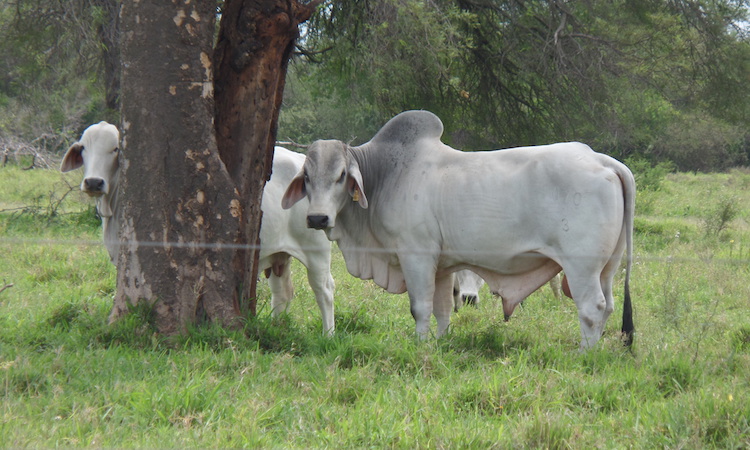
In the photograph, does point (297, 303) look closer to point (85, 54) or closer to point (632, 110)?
point (85, 54)

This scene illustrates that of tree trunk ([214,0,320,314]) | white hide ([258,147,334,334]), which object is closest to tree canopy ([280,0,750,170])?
white hide ([258,147,334,334])

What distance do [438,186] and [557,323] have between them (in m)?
1.41

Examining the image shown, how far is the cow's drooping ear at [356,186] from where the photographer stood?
508 centimetres

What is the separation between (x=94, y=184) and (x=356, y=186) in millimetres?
1677

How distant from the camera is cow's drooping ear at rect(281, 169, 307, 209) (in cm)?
528

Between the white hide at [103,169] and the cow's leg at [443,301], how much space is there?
207 cm

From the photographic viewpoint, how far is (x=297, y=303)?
21.8 ft

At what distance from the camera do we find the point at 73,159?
223 inches

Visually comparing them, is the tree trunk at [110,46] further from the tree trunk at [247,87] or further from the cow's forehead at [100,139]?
the tree trunk at [247,87]

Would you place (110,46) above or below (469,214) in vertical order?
above

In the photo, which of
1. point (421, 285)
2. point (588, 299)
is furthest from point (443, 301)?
point (588, 299)

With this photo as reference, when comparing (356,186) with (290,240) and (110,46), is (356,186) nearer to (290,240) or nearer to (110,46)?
(290,240)

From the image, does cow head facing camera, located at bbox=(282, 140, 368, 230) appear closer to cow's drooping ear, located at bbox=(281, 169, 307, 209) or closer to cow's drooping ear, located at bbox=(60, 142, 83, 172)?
Result: cow's drooping ear, located at bbox=(281, 169, 307, 209)

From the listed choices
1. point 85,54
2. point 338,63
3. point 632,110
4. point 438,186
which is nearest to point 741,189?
point 632,110
